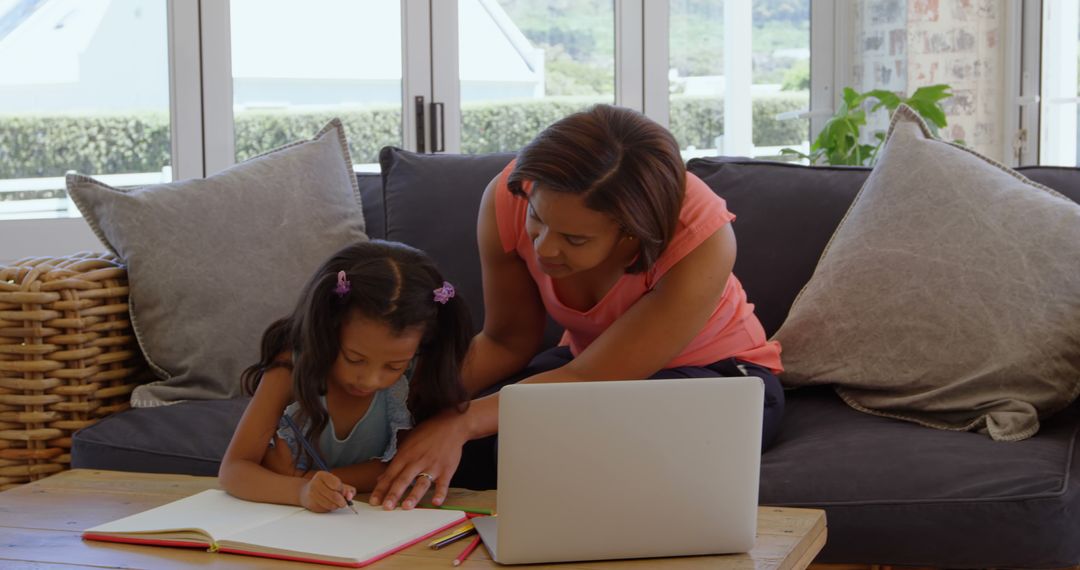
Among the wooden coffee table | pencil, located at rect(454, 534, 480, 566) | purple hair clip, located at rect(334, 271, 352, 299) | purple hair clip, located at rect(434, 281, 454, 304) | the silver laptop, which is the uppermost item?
purple hair clip, located at rect(334, 271, 352, 299)

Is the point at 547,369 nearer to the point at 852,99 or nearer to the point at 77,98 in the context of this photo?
the point at 852,99

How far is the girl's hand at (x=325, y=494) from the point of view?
1375 mm

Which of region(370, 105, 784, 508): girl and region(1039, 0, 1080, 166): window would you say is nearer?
region(370, 105, 784, 508): girl

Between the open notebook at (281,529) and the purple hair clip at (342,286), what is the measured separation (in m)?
0.28

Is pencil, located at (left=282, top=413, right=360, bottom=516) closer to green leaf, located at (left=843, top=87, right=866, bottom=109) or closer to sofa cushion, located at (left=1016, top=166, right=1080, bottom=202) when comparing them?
sofa cushion, located at (left=1016, top=166, right=1080, bottom=202)

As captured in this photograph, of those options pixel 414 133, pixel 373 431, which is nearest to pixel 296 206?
pixel 373 431

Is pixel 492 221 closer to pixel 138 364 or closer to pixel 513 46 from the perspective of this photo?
pixel 138 364

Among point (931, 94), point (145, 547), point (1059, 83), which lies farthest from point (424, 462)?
point (1059, 83)

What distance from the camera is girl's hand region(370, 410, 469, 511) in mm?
1455

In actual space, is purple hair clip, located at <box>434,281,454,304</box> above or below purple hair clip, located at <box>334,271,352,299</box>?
below

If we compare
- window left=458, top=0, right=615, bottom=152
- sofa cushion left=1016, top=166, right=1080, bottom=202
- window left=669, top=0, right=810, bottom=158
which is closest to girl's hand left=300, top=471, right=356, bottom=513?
sofa cushion left=1016, top=166, right=1080, bottom=202

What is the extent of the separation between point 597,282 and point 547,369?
21cm

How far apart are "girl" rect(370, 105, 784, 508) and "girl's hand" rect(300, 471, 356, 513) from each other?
0.07m

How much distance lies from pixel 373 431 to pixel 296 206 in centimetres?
86
